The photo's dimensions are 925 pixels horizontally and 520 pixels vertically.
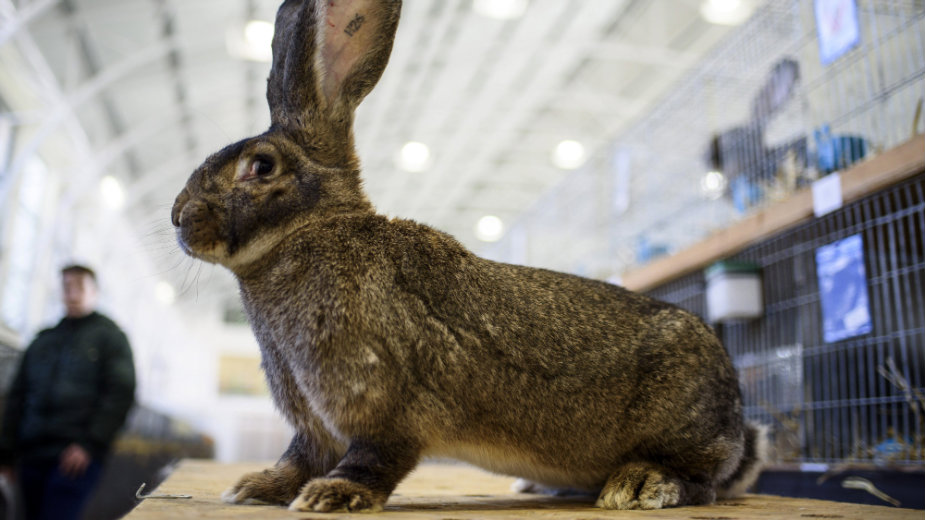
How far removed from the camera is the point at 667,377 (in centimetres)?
194

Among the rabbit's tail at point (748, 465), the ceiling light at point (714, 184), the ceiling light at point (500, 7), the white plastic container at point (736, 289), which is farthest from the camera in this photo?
the ceiling light at point (500, 7)

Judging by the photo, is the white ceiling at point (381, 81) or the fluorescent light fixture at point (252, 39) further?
the white ceiling at point (381, 81)

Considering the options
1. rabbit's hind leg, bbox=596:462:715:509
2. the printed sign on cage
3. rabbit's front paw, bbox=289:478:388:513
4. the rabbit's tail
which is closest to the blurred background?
the printed sign on cage

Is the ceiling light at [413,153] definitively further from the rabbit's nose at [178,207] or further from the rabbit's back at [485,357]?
the rabbit's nose at [178,207]

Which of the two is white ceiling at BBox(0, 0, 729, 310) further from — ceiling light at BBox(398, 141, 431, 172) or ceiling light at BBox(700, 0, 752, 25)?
ceiling light at BBox(700, 0, 752, 25)

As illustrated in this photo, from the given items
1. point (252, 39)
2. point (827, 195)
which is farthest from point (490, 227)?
point (827, 195)

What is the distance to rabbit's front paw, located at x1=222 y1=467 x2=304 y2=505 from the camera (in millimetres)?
1774

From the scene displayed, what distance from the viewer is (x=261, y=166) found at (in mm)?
1750

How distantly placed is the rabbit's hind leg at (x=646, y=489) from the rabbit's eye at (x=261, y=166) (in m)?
1.05

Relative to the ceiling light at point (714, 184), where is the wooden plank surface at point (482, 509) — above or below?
below

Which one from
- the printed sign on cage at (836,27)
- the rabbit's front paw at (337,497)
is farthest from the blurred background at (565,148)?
the rabbit's front paw at (337,497)

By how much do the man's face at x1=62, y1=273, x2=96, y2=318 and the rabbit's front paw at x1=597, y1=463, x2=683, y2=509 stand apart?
369cm

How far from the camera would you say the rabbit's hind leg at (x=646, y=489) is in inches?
70.4

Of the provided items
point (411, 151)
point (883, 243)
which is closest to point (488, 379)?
point (883, 243)
